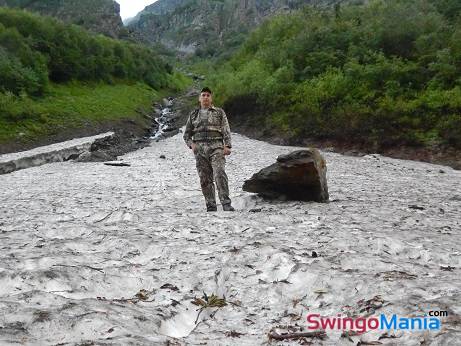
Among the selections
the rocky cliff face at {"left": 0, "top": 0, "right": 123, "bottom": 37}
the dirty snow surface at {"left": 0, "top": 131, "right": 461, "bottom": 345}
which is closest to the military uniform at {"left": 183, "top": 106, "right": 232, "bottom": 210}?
the dirty snow surface at {"left": 0, "top": 131, "right": 461, "bottom": 345}

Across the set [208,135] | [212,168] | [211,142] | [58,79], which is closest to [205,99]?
[208,135]

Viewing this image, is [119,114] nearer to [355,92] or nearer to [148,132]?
[148,132]

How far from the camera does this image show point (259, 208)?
1211 centimetres

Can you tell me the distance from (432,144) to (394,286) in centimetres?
1986

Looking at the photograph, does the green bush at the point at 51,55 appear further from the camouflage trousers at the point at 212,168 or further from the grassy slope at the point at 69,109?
the camouflage trousers at the point at 212,168

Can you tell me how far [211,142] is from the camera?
12.1 m

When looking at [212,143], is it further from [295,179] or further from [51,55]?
[51,55]

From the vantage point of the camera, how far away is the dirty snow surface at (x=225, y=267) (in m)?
4.58

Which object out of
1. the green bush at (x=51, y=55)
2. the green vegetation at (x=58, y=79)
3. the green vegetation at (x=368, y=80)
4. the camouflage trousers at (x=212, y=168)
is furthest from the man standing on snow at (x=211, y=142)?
the green bush at (x=51, y=55)

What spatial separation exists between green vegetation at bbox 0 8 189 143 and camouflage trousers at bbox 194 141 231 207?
82.0 feet

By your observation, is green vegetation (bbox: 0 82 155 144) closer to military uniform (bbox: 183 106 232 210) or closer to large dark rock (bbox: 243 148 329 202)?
military uniform (bbox: 183 106 232 210)

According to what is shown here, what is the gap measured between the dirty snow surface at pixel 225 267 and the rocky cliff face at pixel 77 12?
445 feet

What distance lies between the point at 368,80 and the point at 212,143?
21289mm

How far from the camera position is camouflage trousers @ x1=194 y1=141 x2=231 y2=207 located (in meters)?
12.0
